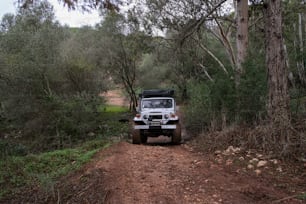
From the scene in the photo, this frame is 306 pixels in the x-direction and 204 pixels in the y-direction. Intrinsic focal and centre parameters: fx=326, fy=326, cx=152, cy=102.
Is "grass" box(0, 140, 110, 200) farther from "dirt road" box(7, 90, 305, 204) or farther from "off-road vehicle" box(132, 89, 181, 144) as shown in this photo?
"off-road vehicle" box(132, 89, 181, 144)

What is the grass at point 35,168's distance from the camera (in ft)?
28.4

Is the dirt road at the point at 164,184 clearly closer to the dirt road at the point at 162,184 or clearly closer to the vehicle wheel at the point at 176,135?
the dirt road at the point at 162,184

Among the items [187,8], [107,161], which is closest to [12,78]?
[187,8]

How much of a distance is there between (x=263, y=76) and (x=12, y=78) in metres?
13.9

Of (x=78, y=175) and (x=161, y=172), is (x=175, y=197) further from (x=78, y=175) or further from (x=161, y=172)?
(x=78, y=175)

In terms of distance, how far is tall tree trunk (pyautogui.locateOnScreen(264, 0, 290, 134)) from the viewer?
7.81 meters

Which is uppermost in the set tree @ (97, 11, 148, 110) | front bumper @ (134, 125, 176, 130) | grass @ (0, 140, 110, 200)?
tree @ (97, 11, 148, 110)

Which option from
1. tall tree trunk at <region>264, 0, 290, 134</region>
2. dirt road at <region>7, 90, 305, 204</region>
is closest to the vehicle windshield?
dirt road at <region>7, 90, 305, 204</region>

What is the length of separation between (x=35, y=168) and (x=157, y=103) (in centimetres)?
542

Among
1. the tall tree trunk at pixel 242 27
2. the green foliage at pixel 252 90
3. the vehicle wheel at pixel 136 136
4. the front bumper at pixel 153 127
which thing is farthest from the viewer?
the vehicle wheel at pixel 136 136

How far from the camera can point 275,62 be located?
8086 mm

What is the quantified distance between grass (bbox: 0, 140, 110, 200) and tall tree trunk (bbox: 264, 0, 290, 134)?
5191 mm

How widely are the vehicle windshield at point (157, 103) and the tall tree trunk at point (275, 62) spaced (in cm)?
567

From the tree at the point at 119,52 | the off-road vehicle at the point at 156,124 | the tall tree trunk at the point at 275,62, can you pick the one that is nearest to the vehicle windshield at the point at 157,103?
the off-road vehicle at the point at 156,124
